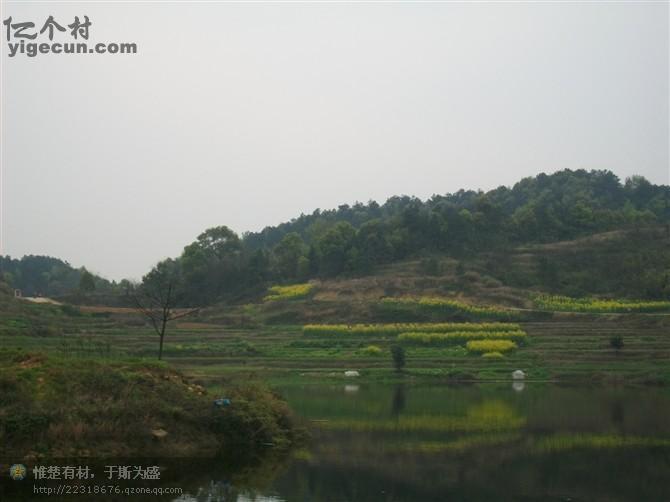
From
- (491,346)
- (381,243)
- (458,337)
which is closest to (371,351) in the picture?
(458,337)

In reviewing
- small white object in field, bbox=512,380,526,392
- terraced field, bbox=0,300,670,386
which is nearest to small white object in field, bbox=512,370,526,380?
terraced field, bbox=0,300,670,386

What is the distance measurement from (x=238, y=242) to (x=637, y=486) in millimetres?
70651

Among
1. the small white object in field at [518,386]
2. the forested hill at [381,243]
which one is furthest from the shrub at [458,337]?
the forested hill at [381,243]

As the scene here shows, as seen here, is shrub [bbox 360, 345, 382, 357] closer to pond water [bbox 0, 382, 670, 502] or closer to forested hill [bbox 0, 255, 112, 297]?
pond water [bbox 0, 382, 670, 502]

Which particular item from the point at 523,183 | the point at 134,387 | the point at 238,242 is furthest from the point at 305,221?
the point at 134,387

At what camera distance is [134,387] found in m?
18.0

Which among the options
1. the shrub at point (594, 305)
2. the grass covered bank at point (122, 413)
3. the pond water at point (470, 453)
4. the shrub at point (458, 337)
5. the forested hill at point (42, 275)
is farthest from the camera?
the forested hill at point (42, 275)

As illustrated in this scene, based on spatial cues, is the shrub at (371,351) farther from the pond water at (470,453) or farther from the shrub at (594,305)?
the shrub at (594,305)

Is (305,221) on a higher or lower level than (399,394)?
higher

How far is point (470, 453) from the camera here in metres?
17.8

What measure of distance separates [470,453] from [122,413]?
779 centimetres

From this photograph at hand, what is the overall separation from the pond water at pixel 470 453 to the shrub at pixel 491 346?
13.5 m

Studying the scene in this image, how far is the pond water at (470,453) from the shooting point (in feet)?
46.7

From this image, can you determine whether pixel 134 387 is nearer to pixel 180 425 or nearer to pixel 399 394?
pixel 180 425
